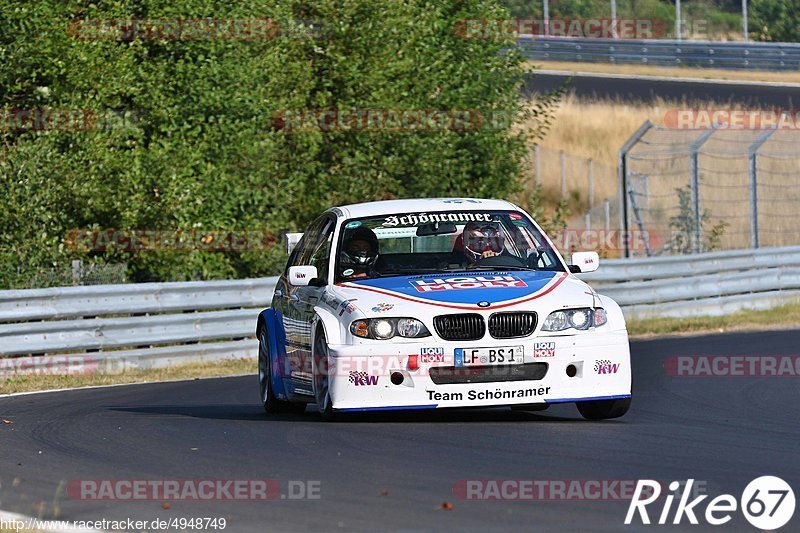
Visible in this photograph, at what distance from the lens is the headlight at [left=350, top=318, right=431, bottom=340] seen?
31.5ft

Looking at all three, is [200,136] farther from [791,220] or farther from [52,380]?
[791,220]

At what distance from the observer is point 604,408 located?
10.0 metres

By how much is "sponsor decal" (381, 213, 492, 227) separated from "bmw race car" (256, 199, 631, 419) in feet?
0.71

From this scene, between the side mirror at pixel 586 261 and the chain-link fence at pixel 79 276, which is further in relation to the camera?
the chain-link fence at pixel 79 276

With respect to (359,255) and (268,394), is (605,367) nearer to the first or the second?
(359,255)

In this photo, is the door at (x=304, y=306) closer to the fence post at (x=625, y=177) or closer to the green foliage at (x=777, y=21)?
the fence post at (x=625, y=177)

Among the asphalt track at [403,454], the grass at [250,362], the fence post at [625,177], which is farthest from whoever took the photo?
the fence post at [625,177]

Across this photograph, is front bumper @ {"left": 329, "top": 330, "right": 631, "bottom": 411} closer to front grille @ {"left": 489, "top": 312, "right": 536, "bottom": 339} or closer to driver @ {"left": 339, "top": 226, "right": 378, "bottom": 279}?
A: front grille @ {"left": 489, "top": 312, "right": 536, "bottom": 339}

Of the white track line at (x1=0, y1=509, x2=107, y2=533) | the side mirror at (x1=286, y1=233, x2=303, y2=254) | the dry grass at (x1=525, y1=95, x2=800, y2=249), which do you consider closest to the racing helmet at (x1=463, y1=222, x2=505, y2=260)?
the side mirror at (x1=286, y1=233, x2=303, y2=254)

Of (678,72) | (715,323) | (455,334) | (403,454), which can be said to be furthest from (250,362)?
(678,72)

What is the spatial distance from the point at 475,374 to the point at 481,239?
1614 mm

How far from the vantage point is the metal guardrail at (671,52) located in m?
49.9

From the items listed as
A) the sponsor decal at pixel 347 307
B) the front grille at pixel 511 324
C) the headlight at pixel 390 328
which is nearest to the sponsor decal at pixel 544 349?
the front grille at pixel 511 324

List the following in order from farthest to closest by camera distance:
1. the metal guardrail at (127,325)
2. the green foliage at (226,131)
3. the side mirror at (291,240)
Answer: the green foliage at (226,131) → the metal guardrail at (127,325) → the side mirror at (291,240)
